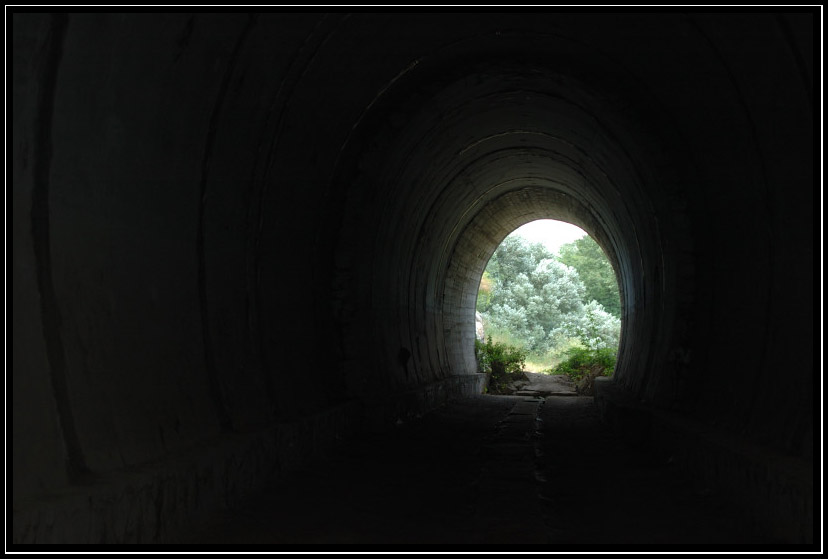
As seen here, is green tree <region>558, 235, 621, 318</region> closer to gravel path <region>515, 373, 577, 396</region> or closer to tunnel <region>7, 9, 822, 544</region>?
gravel path <region>515, 373, 577, 396</region>

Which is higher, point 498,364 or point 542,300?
point 542,300

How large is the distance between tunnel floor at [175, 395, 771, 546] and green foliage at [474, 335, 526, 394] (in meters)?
14.9

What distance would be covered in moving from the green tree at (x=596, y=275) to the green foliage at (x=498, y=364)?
102ft

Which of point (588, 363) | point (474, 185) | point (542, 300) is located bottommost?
point (588, 363)

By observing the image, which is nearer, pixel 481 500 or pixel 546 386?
pixel 481 500

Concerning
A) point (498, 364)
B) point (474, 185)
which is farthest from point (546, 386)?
point (474, 185)


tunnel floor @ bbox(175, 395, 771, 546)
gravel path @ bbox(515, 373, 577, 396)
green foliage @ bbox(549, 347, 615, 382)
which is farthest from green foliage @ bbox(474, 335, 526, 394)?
tunnel floor @ bbox(175, 395, 771, 546)

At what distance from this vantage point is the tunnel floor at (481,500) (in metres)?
4.91

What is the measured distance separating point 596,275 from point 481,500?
181ft

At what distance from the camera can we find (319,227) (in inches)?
360

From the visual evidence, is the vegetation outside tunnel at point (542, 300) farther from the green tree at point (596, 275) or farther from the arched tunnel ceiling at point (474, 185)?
the arched tunnel ceiling at point (474, 185)

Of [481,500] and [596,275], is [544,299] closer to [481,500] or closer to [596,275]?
[596,275]

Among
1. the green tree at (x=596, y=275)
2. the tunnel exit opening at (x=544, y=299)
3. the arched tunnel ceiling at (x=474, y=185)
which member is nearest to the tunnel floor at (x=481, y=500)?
the arched tunnel ceiling at (x=474, y=185)

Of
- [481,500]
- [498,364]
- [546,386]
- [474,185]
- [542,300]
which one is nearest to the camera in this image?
[481,500]
